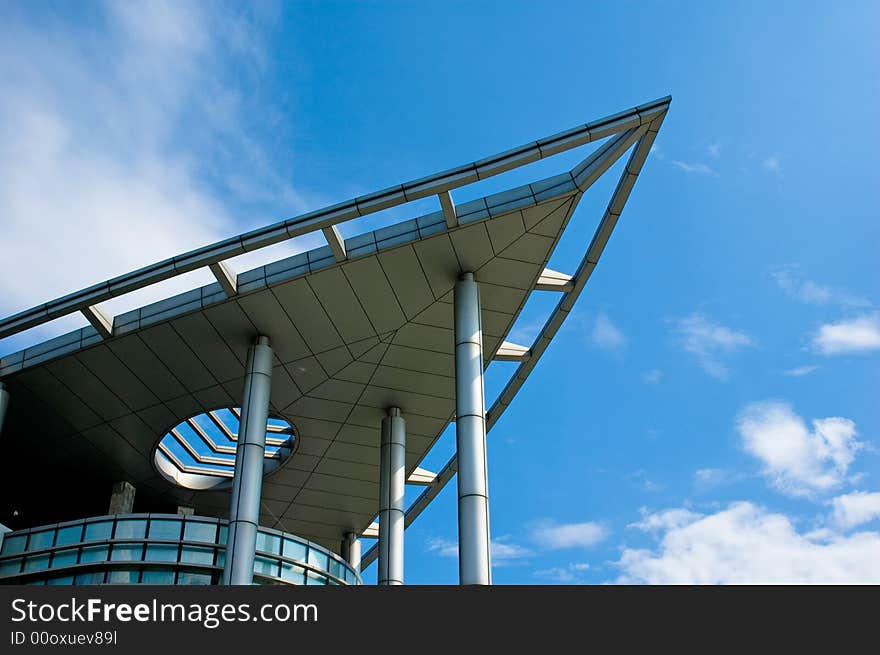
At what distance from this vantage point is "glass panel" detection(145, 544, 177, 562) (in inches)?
843

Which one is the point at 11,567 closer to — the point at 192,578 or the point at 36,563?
the point at 36,563

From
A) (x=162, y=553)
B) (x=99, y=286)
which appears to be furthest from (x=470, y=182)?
(x=162, y=553)

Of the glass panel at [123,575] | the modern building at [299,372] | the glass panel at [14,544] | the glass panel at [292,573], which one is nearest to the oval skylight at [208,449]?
the modern building at [299,372]

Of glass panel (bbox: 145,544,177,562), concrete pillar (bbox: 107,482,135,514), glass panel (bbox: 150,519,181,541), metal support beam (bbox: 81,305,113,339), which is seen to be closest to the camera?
glass panel (bbox: 145,544,177,562)

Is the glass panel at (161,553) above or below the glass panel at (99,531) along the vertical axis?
below

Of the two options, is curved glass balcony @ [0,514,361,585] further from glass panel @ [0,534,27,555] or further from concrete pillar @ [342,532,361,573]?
concrete pillar @ [342,532,361,573]

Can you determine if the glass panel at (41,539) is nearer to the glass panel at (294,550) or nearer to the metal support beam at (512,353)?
the glass panel at (294,550)

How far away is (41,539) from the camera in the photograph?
22.4 meters

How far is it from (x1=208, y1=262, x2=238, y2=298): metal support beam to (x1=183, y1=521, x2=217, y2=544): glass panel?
5648 millimetres

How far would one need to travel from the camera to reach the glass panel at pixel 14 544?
22.7m

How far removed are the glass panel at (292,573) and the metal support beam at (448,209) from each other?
29.5ft

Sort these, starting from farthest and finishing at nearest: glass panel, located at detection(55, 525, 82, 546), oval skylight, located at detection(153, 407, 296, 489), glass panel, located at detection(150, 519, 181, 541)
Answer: oval skylight, located at detection(153, 407, 296, 489) → glass panel, located at detection(55, 525, 82, 546) → glass panel, located at detection(150, 519, 181, 541)

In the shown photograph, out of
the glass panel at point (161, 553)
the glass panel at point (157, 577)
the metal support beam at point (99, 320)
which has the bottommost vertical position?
the glass panel at point (157, 577)

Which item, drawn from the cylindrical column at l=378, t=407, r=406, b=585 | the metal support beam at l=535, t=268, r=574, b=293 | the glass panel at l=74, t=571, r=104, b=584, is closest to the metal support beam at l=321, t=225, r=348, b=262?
the metal support beam at l=535, t=268, r=574, b=293
